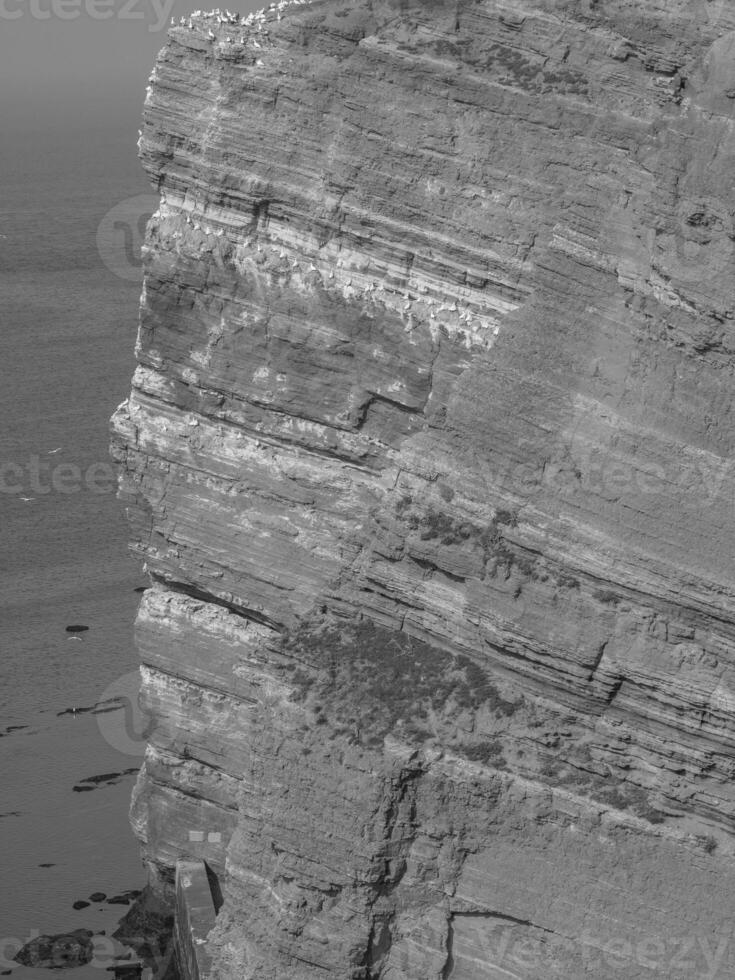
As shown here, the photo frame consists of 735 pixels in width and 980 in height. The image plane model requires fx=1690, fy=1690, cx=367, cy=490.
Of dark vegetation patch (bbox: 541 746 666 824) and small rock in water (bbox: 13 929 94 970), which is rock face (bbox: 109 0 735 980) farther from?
small rock in water (bbox: 13 929 94 970)

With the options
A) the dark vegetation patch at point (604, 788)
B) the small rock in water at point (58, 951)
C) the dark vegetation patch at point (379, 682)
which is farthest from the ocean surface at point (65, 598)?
the dark vegetation patch at point (604, 788)

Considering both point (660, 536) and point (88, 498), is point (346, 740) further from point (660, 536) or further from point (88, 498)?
point (88, 498)

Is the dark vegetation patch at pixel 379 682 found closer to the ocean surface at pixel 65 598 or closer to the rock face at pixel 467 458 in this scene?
the rock face at pixel 467 458

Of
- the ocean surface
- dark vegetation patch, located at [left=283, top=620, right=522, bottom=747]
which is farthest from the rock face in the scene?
the ocean surface

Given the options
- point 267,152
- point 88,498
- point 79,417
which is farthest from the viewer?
point 79,417

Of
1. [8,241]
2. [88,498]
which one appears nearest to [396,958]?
[88,498]

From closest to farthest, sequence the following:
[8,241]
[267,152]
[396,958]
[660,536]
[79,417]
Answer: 1. [660,536]
2. [396,958]
3. [267,152]
4. [79,417]
5. [8,241]
